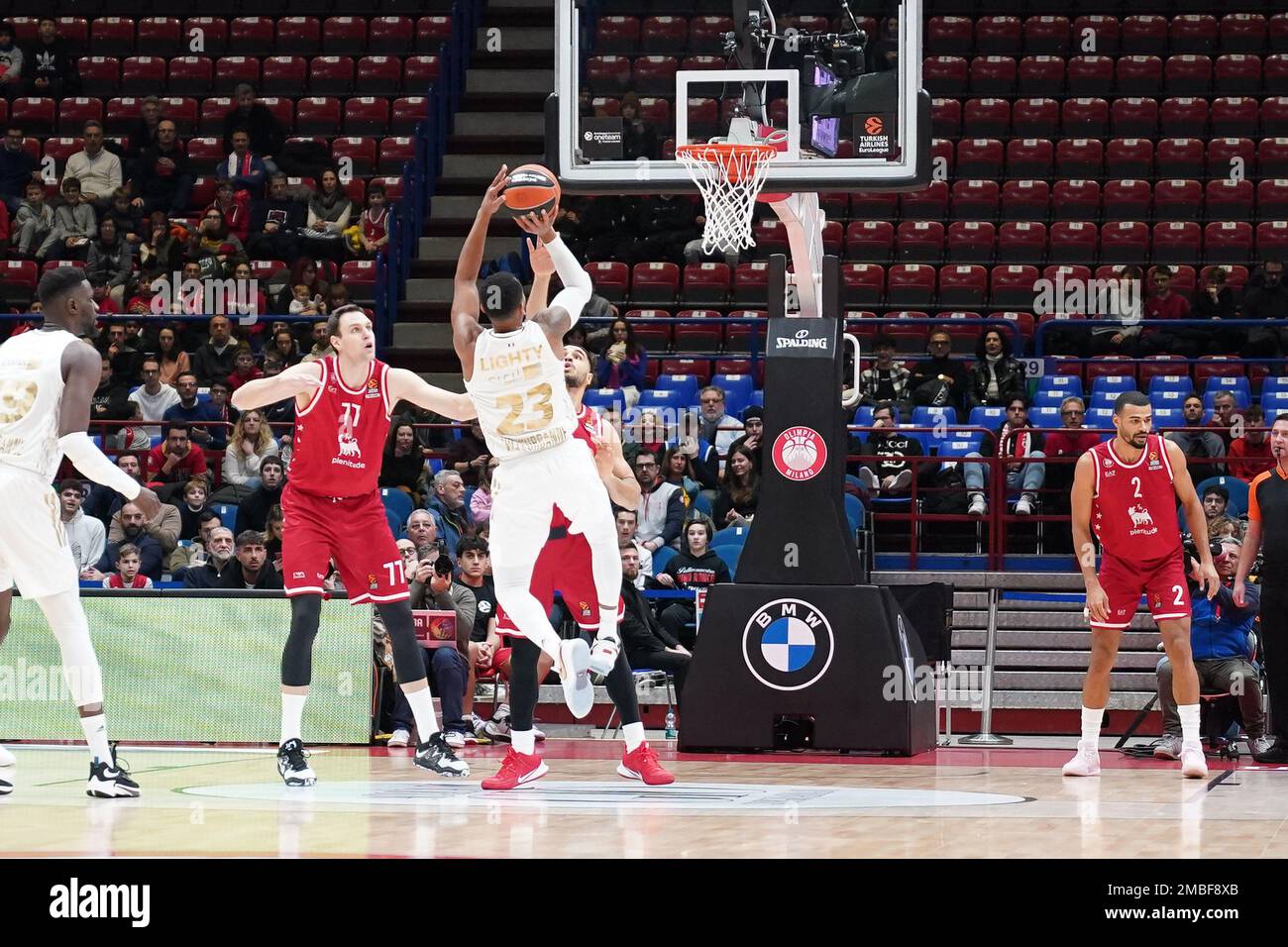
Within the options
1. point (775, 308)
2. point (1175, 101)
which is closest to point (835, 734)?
point (775, 308)

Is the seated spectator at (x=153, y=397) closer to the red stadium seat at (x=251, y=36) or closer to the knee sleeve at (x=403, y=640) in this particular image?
the red stadium seat at (x=251, y=36)

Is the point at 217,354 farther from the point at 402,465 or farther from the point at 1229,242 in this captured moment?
the point at 1229,242

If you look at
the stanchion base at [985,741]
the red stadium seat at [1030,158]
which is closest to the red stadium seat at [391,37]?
the red stadium seat at [1030,158]

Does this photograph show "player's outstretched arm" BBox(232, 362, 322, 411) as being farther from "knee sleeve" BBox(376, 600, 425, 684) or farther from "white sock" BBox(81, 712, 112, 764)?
"white sock" BBox(81, 712, 112, 764)

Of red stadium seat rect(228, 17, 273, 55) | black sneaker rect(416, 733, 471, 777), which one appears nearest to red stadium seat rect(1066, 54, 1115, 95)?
red stadium seat rect(228, 17, 273, 55)

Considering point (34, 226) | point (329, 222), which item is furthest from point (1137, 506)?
point (34, 226)

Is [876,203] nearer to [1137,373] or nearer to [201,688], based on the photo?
[1137,373]

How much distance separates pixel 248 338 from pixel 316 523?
33.8 ft

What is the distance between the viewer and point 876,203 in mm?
19594

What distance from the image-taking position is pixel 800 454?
400 inches

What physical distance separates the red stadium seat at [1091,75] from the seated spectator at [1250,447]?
639 cm

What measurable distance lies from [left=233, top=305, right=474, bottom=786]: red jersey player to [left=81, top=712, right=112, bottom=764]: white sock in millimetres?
797

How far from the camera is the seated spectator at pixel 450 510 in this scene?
43.7 ft

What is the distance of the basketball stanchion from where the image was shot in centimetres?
1198
